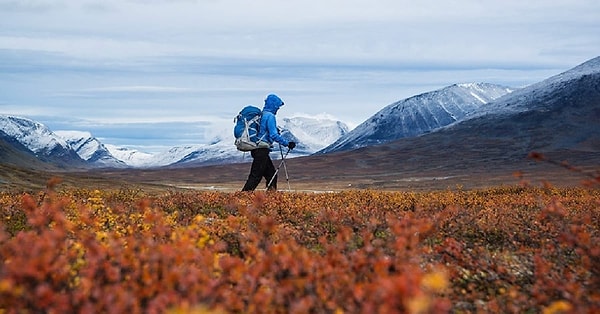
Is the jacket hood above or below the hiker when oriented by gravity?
above

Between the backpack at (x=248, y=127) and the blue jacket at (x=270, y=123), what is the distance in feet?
0.63

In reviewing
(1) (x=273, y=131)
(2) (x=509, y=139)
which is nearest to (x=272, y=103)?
(1) (x=273, y=131)

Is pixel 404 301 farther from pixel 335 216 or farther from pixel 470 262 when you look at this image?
pixel 335 216

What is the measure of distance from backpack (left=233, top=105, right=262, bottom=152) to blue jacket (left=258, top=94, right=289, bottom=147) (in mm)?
191

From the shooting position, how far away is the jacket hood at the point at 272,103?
17484 mm

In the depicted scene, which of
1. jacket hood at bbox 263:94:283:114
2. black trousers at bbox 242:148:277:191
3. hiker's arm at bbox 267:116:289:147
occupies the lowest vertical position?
black trousers at bbox 242:148:277:191

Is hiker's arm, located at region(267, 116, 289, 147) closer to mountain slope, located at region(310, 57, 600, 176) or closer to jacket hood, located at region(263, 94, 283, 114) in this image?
jacket hood, located at region(263, 94, 283, 114)

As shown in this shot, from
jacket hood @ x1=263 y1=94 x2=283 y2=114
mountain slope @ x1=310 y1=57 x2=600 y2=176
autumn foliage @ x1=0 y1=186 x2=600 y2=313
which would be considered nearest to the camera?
autumn foliage @ x1=0 y1=186 x2=600 y2=313

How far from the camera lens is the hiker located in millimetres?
17125

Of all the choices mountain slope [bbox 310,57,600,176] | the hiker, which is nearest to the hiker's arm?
the hiker

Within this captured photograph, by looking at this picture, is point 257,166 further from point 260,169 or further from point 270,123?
point 270,123

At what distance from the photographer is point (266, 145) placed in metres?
17.2

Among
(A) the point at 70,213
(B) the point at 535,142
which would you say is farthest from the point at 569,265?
(B) the point at 535,142

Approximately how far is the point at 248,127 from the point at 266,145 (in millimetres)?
729
